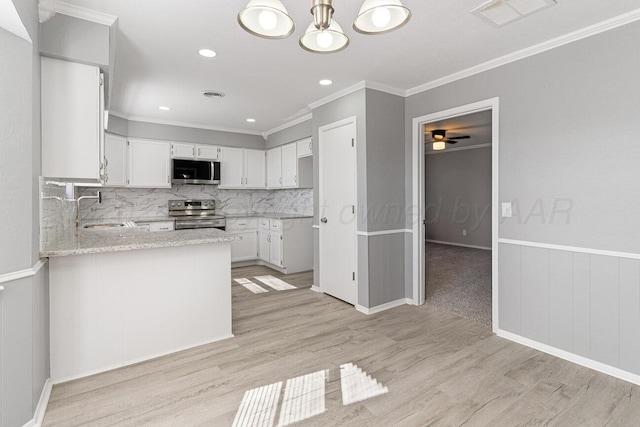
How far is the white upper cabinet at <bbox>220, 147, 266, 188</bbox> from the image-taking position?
560cm

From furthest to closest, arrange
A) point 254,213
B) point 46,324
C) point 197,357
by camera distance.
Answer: point 254,213 < point 197,357 < point 46,324

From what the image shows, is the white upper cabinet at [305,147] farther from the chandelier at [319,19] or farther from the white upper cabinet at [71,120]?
the chandelier at [319,19]

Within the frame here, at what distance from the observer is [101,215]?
4.88m

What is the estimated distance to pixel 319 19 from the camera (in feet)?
4.44

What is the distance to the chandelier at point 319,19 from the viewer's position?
4.48 ft

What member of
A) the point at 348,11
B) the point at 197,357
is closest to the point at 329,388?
the point at 197,357

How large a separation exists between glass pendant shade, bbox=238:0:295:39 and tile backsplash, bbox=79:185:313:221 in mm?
4061

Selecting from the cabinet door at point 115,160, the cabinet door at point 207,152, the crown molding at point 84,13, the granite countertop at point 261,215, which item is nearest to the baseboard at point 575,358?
the granite countertop at point 261,215

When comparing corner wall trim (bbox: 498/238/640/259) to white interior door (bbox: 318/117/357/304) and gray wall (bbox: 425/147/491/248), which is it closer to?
white interior door (bbox: 318/117/357/304)

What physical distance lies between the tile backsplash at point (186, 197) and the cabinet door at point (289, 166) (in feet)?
1.31

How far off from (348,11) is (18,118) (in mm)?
1981

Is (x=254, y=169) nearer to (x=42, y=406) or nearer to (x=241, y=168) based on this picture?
(x=241, y=168)

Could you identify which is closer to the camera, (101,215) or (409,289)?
(409,289)

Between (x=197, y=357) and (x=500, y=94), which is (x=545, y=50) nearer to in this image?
(x=500, y=94)
